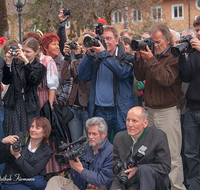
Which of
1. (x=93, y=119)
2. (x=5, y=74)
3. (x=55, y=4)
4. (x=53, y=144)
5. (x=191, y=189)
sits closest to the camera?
(x=191, y=189)

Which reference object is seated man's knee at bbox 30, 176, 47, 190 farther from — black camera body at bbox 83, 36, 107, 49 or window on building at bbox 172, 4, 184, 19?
window on building at bbox 172, 4, 184, 19

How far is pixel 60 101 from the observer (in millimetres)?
4094

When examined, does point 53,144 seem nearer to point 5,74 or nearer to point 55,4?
point 5,74

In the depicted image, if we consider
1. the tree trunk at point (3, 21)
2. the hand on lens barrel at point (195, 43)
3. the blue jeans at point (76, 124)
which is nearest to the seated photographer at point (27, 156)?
the blue jeans at point (76, 124)

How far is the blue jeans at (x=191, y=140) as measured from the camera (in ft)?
10.8

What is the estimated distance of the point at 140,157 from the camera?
2.53 meters

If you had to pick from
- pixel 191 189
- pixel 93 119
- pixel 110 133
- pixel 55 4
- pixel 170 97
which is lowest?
pixel 191 189

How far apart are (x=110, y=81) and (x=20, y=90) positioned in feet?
3.64

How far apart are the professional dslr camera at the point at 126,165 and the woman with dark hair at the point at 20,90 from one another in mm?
1403

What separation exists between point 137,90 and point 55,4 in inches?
429

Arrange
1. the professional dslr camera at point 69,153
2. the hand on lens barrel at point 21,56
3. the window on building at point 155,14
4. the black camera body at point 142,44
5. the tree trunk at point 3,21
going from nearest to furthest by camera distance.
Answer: the professional dslr camera at point 69,153 < the black camera body at point 142,44 < the hand on lens barrel at point 21,56 < the tree trunk at point 3,21 < the window on building at point 155,14

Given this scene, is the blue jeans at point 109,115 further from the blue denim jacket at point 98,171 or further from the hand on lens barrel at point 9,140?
the hand on lens barrel at point 9,140

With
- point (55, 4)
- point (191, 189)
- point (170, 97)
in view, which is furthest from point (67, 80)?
point (55, 4)

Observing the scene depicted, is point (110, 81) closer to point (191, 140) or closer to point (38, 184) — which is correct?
point (191, 140)
